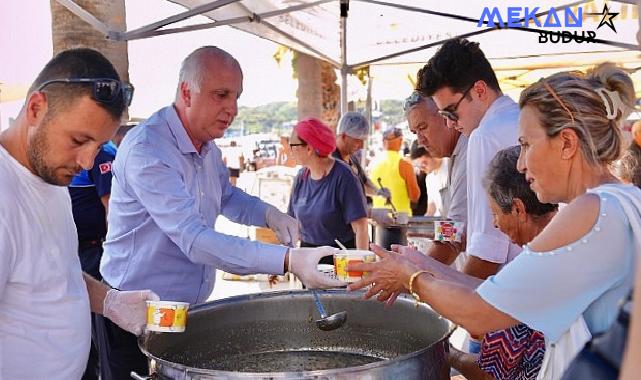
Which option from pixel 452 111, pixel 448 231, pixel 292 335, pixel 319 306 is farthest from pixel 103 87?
pixel 448 231

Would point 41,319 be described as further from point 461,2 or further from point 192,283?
point 461,2

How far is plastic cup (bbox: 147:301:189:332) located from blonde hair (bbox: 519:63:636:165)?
1225mm

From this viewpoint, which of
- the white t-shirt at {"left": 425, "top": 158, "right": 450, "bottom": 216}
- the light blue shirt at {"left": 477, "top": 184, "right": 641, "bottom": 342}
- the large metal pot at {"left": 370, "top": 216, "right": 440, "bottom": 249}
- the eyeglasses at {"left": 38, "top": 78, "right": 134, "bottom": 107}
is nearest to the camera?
the light blue shirt at {"left": 477, "top": 184, "right": 641, "bottom": 342}

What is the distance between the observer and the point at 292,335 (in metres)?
2.64

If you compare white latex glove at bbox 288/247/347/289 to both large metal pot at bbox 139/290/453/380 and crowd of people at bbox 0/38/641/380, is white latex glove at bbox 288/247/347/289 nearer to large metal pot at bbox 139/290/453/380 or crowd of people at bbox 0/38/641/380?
crowd of people at bbox 0/38/641/380

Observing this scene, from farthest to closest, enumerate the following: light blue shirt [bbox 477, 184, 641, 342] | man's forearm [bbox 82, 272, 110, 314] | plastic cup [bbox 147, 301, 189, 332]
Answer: man's forearm [bbox 82, 272, 110, 314] < plastic cup [bbox 147, 301, 189, 332] < light blue shirt [bbox 477, 184, 641, 342]

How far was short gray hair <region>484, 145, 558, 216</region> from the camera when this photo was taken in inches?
87.3

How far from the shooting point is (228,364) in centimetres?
250

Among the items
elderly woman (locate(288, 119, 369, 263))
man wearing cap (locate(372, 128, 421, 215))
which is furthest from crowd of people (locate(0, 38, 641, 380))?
man wearing cap (locate(372, 128, 421, 215))

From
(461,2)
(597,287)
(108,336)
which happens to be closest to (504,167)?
(597,287)

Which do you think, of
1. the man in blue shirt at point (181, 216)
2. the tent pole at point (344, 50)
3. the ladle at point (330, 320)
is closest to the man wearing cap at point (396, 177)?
the tent pole at point (344, 50)

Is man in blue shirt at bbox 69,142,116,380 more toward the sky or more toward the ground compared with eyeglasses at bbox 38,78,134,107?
more toward the ground

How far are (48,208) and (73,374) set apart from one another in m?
0.51

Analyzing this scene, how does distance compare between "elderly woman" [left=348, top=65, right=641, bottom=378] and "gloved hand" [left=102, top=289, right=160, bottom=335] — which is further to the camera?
"gloved hand" [left=102, top=289, right=160, bottom=335]
